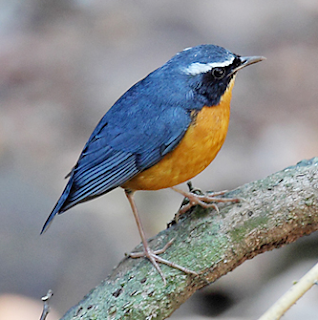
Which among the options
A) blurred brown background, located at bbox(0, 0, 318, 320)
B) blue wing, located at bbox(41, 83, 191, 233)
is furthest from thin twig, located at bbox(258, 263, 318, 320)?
blurred brown background, located at bbox(0, 0, 318, 320)

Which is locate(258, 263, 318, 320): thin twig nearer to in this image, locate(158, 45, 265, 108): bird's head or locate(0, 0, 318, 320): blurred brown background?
locate(158, 45, 265, 108): bird's head

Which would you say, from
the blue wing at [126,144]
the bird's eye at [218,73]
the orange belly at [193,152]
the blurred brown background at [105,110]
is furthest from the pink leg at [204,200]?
the blurred brown background at [105,110]

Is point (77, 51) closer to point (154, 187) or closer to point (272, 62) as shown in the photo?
point (272, 62)

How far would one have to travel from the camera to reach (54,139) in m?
7.72

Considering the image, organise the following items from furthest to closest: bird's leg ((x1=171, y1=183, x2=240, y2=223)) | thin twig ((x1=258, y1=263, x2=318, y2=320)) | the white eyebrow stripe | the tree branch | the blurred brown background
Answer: the blurred brown background, bird's leg ((x1=171, y1=183, x2=240, y2=223)), the white eyebrow stripe, the tree branch, thin twig ((x1=258, y1=263, x2=318, y2=320))

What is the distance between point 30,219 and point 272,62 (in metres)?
4.56

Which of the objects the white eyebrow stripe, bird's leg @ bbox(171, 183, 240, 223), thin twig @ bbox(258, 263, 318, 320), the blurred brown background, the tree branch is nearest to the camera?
thin twig @ bbox(258, 263, 318, 320)

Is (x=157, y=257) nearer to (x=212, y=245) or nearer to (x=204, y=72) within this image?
(x=212, y=245)

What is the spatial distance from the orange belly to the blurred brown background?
2.41 meters

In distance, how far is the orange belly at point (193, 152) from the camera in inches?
139

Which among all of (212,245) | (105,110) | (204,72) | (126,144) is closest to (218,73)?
(204,72)

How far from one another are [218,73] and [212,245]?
3.67ft

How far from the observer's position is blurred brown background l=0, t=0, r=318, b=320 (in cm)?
588

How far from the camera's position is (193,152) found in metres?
3.55
